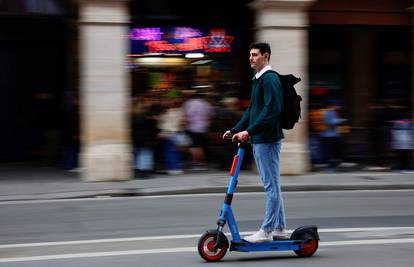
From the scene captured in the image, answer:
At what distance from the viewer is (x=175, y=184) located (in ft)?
39.0

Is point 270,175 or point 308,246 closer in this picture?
point 270,175

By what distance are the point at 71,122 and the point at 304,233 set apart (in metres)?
8.89

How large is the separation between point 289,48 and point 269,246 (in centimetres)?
763

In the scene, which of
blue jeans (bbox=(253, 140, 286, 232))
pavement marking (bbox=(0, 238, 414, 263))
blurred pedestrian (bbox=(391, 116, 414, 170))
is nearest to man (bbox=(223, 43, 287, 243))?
blue jeans (bbox=(253, 140, 286, 232))

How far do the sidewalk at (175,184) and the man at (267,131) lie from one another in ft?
17.2

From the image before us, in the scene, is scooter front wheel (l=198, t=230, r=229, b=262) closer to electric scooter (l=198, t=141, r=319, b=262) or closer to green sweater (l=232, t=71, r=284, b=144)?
electric scooter (l=198, t=141, r=319, b=262)

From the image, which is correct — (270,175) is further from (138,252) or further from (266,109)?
(138,252)

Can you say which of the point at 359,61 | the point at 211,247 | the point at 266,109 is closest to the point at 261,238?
the point at 211,247

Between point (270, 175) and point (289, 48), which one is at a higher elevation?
point (289, 48)

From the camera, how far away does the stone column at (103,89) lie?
1233 centimetres

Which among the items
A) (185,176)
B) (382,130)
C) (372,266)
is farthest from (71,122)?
(372,266)

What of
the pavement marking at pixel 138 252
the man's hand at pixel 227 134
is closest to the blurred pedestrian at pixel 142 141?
the pavement marking at pixel 138 252

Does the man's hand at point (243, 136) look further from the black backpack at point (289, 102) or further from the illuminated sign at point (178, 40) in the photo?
the illuminated sign at point (178, 40)

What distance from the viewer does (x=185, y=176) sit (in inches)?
514
